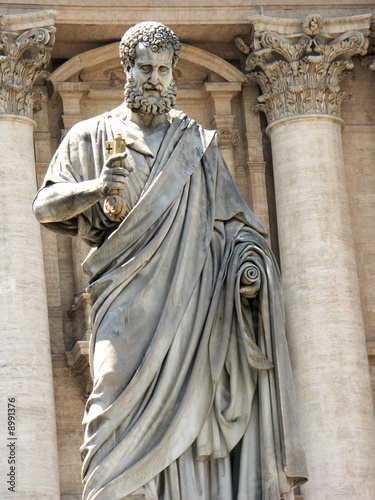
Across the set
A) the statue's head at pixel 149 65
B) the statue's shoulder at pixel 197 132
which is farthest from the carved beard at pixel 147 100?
the statue's shoulder at pixel 197 132

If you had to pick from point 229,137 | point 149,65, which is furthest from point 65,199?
point 229,137

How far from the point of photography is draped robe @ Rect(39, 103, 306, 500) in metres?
5.91

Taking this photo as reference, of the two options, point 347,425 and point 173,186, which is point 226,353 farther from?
point 347,425

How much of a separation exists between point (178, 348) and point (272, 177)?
13.2 m

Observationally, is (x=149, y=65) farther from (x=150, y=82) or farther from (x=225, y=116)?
(x=225, y=116)

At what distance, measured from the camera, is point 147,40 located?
20.7 feet

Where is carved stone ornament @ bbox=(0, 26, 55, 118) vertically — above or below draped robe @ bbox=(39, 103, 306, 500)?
above

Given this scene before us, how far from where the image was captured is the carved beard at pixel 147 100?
6.39 meters

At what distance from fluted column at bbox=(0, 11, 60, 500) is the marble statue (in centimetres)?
1005

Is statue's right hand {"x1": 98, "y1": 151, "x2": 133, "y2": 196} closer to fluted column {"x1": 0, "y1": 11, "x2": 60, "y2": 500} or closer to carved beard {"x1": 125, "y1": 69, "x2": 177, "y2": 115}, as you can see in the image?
carved beard {"x1": 125, "y1": 69, "x2": 177, "y2": 115}

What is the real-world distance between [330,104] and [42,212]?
41.9ft

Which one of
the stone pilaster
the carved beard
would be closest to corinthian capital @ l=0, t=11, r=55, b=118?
the stone pilaster

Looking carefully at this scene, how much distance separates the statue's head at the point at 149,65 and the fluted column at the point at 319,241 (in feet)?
35.2

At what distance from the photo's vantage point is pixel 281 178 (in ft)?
59.4
